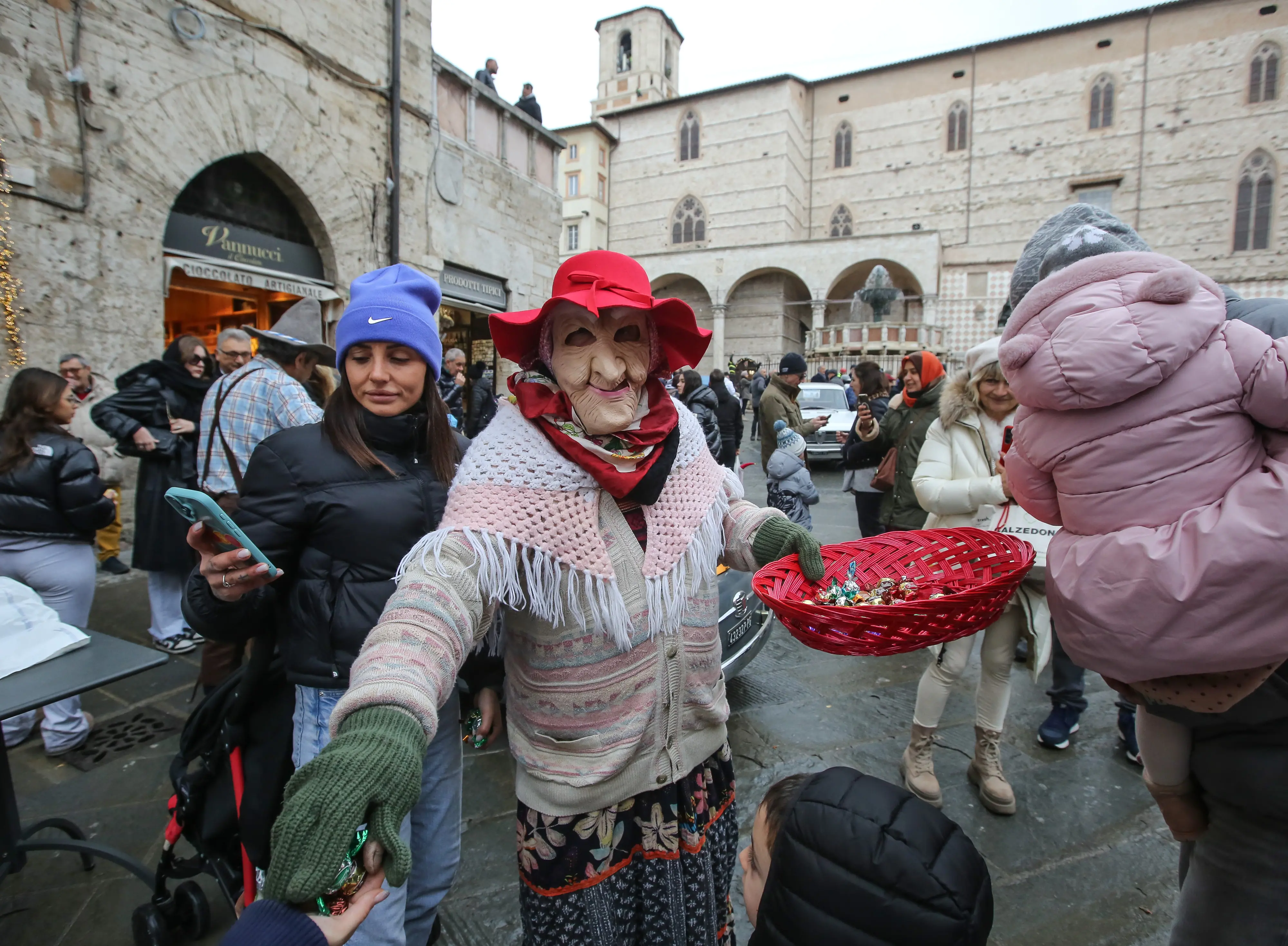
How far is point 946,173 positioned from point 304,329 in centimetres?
3743

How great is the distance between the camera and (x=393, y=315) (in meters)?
1.81

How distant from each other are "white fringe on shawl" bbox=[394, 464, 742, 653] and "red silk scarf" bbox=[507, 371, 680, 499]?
0.21 meters

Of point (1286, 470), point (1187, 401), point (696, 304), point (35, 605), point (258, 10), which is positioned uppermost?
point (696, 304)

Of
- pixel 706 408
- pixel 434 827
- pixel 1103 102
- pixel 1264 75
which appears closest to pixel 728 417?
pixel 706 408

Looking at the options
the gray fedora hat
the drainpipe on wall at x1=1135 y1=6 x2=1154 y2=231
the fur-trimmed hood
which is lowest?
the fur-trimmed hood

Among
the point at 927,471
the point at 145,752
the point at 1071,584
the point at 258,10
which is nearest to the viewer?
the point at 1071,584

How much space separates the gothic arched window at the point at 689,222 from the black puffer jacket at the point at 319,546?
3799 centimetres

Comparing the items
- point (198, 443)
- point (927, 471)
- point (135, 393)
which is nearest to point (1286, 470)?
point (927, 471)

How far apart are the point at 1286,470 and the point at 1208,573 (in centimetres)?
20

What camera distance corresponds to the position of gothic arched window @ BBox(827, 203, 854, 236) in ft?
119

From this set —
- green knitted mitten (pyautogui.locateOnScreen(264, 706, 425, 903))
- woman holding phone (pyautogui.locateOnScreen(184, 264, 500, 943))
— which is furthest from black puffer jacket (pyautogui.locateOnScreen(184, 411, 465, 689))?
green knitted mitten (pyautogui.locateOnScreen(264, 706, 425, 903))

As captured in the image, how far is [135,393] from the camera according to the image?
424 cm

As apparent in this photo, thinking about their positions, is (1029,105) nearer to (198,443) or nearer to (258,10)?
(258,10)

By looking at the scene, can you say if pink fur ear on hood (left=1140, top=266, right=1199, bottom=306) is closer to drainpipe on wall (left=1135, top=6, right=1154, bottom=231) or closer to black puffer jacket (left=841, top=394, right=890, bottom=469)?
black puffer jacket (left=841, top=394, right=890, bottom=469)
